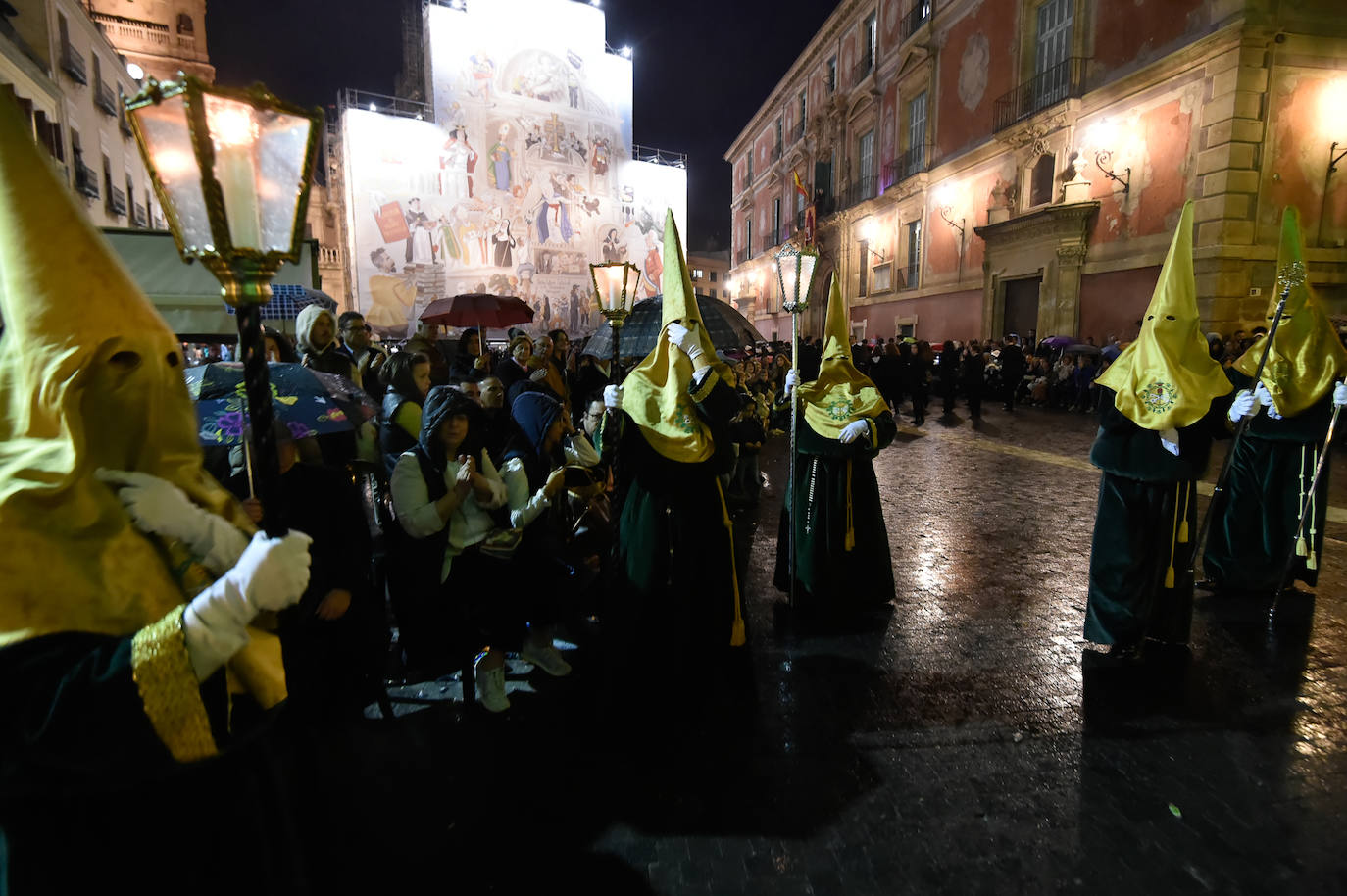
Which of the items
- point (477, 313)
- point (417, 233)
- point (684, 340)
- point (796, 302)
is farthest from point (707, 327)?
point (417, 233)

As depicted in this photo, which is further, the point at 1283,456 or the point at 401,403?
the point at 1283,456

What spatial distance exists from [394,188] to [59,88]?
8.27 meters

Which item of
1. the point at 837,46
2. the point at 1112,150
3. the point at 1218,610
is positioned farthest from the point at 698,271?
the point at 1218,610

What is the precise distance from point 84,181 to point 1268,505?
24.5m

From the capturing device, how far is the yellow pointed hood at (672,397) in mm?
3455

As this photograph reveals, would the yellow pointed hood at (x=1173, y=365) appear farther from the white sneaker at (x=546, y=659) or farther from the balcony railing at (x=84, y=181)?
the balcony railing at (x=84, y=181)

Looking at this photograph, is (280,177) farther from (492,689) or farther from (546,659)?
(546,659)

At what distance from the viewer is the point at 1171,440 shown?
3779 millimetres

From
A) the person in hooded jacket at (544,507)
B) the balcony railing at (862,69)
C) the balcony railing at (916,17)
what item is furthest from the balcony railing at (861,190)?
the person in hooded jacket at (544,507)

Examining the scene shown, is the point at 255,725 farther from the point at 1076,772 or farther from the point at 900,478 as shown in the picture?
the point at 900,478

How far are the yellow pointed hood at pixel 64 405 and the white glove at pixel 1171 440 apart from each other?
14.7ft

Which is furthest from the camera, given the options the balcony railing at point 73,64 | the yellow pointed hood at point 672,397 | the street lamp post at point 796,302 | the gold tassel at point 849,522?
the balcony railing at point 73,64

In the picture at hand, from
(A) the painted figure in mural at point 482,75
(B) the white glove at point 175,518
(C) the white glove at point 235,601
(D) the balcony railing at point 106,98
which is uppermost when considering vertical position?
(A) the painted figure in mural at point 482,75

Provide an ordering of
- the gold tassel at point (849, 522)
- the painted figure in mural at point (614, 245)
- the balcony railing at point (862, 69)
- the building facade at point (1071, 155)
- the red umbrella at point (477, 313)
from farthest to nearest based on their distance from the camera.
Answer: the balcony railing at point (862, 69) < the painted figure in mural at point (614, 245) < the building facade at point (1071, 155) < the red umbrella at point (477, 313) < the gold tassel at point (849, 522)
